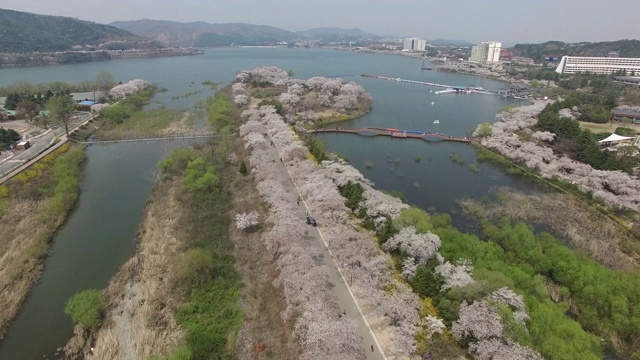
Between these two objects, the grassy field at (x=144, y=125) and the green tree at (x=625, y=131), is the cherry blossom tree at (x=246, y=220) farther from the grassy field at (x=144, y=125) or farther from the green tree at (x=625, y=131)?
the green tree at (x=625, y=131)

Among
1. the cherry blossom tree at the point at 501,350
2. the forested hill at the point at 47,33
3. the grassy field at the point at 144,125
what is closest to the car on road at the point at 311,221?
the cherry blossom tree at the point at 501,350

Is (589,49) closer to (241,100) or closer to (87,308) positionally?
(241,100)

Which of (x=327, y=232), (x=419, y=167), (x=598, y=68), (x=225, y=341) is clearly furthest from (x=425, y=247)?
(x=598, y=68)

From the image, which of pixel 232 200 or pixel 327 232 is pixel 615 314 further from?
pixel 232 200

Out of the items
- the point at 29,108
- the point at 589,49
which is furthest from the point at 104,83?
the point at 589,49

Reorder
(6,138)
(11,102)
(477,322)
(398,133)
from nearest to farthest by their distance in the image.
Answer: (477,322)
(6,138)
(398,133)
(11,102)

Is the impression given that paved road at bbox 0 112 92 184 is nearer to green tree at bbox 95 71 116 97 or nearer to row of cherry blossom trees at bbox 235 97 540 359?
green tree at bbox 95 71 116 97
